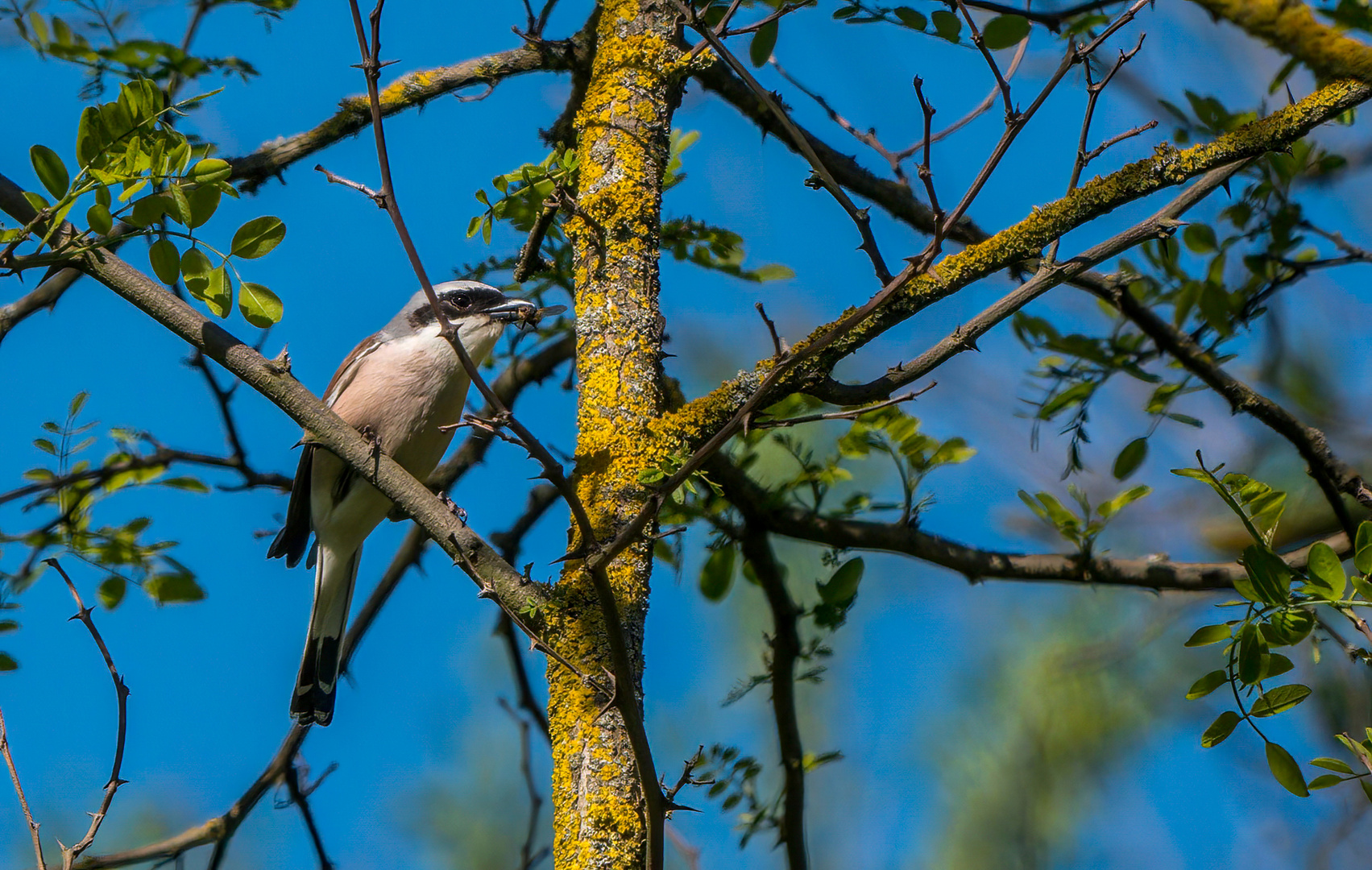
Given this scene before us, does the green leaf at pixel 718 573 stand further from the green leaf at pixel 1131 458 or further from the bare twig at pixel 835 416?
the bare twig at pixel 835 416

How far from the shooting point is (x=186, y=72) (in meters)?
3.53

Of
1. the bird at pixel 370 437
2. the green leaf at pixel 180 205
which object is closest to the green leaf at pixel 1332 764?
the green leaf at pixel 180 205

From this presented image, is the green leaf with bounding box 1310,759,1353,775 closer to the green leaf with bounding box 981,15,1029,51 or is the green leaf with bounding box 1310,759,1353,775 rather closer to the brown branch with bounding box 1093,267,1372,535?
the brown branch with bounding box 1093,267,1372,535

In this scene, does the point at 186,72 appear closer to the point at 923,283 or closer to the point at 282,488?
the point at 282,488

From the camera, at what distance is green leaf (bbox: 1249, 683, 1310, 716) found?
7.22 ft

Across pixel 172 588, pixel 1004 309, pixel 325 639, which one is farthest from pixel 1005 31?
pixel 325 639

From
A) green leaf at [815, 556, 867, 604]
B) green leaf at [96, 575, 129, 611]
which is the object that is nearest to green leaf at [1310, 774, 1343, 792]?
green leaf at [815, 556, 867, 604]

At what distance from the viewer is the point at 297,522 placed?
4484mm

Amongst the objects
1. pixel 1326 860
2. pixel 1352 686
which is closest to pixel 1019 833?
pixel 1326 860

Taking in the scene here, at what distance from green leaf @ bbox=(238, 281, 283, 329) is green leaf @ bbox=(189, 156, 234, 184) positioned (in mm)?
276

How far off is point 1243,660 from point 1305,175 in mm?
2906

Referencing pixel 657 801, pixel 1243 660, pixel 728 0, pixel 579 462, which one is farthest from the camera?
pixel 728 0

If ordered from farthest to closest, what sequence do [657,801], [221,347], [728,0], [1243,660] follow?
[728,0]
[221,347]
[1243,660]
[657,801]

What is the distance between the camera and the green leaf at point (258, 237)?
256cm
